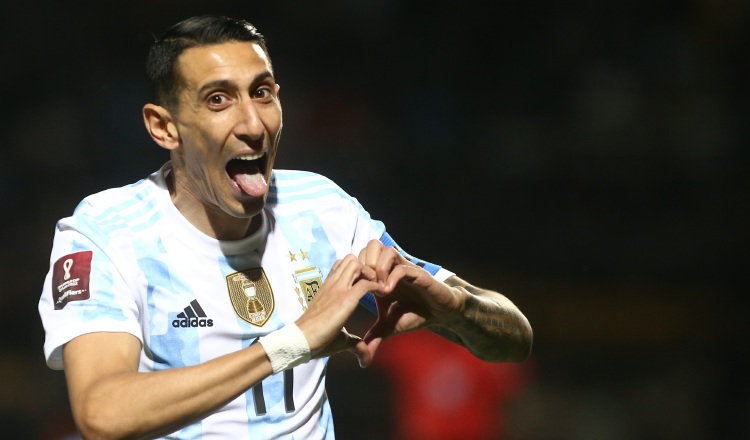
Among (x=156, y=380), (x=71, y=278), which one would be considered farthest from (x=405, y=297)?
(x=71, y=278)

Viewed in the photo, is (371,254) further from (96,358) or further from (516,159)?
(516,159)

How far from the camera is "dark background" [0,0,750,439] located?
6.00m

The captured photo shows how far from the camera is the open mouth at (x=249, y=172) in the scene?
8.42 ft

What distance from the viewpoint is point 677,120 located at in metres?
6.76

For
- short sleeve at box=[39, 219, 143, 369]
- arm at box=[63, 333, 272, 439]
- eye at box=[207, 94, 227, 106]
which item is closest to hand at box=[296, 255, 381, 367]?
arm at box=[63, 333, 272, 439]

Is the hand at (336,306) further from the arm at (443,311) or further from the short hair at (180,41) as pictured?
the short hair at (180,41)

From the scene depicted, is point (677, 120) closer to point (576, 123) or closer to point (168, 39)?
point (576, 123)

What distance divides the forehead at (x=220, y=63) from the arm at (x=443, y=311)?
0.57 m

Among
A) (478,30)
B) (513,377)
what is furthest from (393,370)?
(478,30)

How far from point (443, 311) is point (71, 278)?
0.96 meters

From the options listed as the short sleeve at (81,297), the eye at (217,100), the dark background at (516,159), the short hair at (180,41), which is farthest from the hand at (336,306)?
the dark background at (516,159)

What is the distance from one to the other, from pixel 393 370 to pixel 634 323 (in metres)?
1.64

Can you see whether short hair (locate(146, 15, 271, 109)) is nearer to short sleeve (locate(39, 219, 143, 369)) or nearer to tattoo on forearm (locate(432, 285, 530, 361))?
short sleeve (locate(39, 219, 143, 369))

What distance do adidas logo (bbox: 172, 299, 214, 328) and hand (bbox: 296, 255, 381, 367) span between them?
0.36 metres
